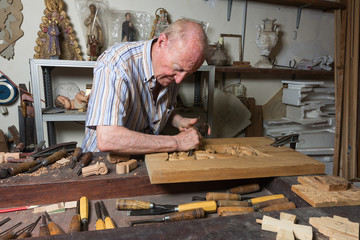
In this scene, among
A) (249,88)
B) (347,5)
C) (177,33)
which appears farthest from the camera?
(249,88)

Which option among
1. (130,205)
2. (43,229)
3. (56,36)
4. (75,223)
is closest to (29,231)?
(43,229)

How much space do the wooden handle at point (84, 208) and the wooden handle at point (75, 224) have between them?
2 cm

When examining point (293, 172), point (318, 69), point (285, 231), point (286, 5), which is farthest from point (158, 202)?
point (286, 5)

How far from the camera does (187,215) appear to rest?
1.12 metres

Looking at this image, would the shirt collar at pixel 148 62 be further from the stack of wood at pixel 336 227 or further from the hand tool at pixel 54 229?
the stack of wood at pixel 336 227

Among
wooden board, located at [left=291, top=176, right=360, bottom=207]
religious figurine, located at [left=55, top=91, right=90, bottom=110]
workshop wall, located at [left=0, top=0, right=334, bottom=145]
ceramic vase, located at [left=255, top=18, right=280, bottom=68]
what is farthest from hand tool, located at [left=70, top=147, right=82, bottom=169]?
ceramic vase, located at [left=255, top=18, right=280, bottom=68]

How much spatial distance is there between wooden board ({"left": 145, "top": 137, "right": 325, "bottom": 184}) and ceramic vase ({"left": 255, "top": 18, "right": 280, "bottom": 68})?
95.7 inches

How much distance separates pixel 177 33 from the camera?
5.03ft

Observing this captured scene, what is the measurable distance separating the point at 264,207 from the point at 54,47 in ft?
9.27

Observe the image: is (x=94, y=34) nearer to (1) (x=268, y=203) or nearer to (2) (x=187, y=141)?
(2) (x=187, y=141)

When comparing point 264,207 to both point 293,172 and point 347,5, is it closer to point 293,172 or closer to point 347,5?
point 293,172

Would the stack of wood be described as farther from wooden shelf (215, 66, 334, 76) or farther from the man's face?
wooden shelf (215, 66, 334, 76)

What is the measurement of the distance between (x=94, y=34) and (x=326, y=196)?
9.61ft

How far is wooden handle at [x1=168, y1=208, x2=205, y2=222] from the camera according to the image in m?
1.11
